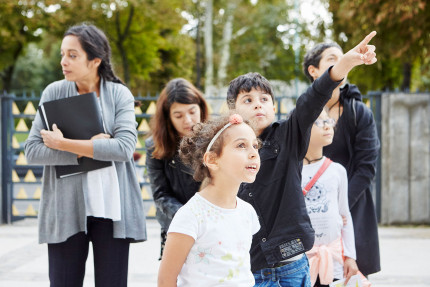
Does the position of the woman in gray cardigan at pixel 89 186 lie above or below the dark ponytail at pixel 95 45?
below

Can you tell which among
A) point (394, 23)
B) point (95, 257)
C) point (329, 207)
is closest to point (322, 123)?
point (329, 207)

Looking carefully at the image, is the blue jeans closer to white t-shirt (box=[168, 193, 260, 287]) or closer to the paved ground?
white t-shirt (box=[168, 193, 260, 287])

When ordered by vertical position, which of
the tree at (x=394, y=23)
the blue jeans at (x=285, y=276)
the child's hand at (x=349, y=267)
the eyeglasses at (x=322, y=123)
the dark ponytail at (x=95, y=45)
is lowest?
the child's hand at (x=349, y=267)

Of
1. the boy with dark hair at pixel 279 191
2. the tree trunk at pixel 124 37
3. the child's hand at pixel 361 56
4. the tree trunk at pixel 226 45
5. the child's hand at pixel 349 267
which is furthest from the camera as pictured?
the tree trunk at pixel 226 45

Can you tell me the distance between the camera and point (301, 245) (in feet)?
8.64

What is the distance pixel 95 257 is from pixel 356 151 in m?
1.77

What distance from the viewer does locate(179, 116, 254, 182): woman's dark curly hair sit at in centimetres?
239

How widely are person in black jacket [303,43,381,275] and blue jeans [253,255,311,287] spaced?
38.3 inches

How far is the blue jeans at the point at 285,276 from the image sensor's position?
8.64ft

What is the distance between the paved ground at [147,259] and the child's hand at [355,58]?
11.7 ft

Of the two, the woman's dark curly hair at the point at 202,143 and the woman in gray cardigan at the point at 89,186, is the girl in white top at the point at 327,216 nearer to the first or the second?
the woman's dark curly hair at the point at 202,143

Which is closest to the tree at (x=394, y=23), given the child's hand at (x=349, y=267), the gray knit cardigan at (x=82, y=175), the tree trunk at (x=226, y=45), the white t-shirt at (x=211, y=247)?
the child's hand at (x=349, y=267)

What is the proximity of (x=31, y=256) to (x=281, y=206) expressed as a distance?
479 centimetres

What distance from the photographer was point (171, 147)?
3.47 metres
